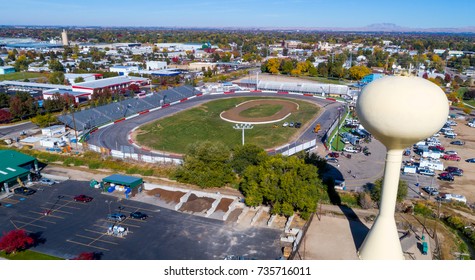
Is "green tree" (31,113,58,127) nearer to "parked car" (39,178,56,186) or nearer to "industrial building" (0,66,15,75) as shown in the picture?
"parked car" (39,178,56,186)

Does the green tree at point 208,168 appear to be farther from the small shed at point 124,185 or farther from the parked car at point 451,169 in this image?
the parked car at point 451,169

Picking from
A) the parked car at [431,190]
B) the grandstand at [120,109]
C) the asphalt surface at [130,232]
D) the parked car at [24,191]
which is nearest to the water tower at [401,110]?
the asphalt surface at [130,232]

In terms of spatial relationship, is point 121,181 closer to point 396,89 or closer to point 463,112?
point 396,89

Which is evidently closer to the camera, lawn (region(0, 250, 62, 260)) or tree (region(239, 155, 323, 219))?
lawn (region(0, 250, 62, 260))

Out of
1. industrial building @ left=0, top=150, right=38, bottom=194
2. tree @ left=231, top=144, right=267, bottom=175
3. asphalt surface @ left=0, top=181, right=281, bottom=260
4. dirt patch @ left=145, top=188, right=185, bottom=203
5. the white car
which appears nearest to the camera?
asphalt surface @ left=0, top=181, right=281, bottom=260

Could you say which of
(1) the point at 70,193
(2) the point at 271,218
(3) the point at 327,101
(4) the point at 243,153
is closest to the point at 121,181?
(1) the point at 70,193

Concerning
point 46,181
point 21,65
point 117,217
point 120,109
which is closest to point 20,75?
point 21,65

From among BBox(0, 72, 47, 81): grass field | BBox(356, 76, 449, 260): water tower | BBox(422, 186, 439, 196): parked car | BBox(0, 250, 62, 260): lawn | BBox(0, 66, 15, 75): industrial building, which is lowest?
BBox(0, 250, 62, 260): lawn

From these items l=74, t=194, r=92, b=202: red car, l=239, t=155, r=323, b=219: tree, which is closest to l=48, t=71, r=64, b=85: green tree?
l=74, t=194, r=92, b=202: red car

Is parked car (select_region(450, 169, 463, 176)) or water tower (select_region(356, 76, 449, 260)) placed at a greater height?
water tower (select_region(356, 76, 449, 260))
